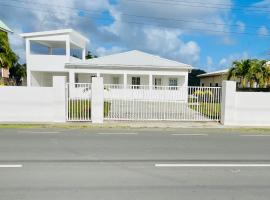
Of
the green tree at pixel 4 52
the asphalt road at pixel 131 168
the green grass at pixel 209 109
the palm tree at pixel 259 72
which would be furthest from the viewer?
the palm tree at pixel 259 72

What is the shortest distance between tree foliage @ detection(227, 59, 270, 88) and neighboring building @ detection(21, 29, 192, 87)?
16.7 ft

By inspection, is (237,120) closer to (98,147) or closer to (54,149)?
(98,147)

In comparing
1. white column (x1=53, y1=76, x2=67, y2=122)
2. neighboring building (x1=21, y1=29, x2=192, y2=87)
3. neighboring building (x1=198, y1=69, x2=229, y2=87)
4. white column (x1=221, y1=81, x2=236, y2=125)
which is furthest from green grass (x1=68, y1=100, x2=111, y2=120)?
neighboring building (x1=198, y1=69, x2=229, y2=87)

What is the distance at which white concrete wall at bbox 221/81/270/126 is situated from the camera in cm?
1410

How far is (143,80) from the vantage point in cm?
2928

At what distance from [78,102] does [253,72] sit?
63.3 ft

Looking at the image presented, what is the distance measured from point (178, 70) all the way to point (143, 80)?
3.88 meters

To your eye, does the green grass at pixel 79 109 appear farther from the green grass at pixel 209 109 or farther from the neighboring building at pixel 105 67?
the neighboring building at pixel 105 67

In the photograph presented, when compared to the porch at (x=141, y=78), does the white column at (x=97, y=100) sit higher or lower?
lower

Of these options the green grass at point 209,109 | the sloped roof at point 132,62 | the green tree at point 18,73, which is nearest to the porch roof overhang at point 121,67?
the sloped roof at point 132,62

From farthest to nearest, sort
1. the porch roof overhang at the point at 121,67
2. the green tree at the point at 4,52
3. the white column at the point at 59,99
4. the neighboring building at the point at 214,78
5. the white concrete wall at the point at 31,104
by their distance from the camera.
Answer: the neighboring building at the point at 214,78, the porch roof overhang at the point at 121,67, the green tree at the point at 4,52, the white concrete wall at the point at 31,104, the white column at the point at 59,99

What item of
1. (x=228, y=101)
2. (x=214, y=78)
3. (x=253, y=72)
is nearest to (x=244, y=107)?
(x=228, y=101)

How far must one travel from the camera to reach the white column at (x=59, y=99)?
13766 mm

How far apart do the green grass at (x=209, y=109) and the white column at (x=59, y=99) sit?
6996 millimetres
